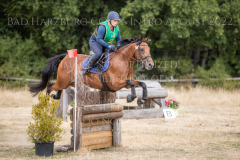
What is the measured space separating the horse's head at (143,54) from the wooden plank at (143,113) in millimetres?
4226

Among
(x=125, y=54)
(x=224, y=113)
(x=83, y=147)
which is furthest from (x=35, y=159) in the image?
(x=224, y=113)

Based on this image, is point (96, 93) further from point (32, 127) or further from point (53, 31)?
point (53, 31)

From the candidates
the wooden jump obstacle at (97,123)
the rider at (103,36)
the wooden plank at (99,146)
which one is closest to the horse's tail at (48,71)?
the rider at (103,36)

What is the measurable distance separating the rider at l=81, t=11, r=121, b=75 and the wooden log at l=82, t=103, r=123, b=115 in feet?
3.18

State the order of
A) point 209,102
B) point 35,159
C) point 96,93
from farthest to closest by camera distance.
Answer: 1. point 209,102
2. point 96,93
3. point 35,159

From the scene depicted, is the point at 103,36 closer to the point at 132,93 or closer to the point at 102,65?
the point at 102,65

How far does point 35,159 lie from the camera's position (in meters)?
5.17

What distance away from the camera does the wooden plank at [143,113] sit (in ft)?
34.3

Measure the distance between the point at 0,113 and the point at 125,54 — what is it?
627cm

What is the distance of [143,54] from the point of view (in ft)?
20.9

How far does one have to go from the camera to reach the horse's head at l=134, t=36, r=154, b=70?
245 inches

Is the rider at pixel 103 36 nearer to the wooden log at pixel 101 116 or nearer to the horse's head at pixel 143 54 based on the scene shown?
the horse's head at pixel 143 54

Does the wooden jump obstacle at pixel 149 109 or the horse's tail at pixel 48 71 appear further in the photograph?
the wooden jump obstacle at pixel 149 109

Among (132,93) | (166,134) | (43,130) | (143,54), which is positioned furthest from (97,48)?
(166,134)
